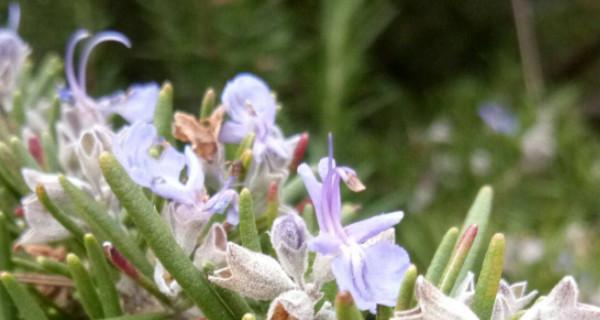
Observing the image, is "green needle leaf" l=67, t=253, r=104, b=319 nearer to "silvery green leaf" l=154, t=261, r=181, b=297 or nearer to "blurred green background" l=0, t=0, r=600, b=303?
"silvery green leaf" l=154, t=261, r=181, b=297

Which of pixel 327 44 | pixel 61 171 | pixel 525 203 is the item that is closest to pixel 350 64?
pixel 327 44

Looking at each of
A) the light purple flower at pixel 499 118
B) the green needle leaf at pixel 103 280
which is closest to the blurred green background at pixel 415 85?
the light purple flower at pixel 499 118

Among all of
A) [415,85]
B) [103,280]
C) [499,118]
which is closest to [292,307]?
[103,280]

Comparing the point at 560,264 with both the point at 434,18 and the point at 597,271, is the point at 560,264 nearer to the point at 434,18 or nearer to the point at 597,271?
the point at 597,271

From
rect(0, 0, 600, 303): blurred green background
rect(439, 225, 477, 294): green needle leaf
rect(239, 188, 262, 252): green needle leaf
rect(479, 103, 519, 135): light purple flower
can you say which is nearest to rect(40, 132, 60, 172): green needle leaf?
rect(239, 188, 262, 252): green needle leaf

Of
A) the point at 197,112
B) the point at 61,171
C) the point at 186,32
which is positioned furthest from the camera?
the point at 197,112

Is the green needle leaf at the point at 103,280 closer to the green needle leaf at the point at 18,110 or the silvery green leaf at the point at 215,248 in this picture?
the silvery green leaf at the point at 215,248

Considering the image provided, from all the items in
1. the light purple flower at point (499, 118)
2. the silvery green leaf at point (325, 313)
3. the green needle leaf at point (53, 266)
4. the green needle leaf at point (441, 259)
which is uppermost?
the light purple flower at point (499, 118)
